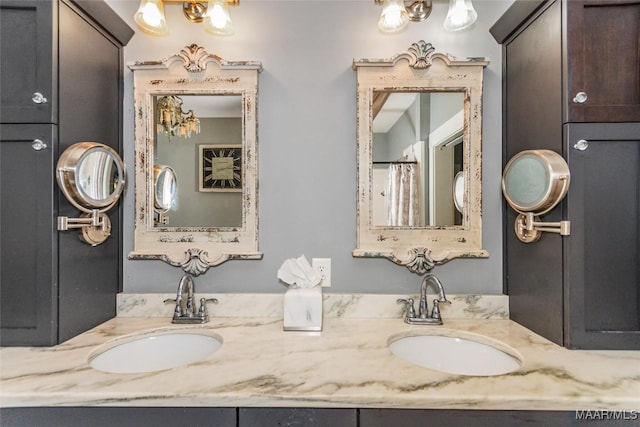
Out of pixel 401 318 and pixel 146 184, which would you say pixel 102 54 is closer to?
pixel 146 184

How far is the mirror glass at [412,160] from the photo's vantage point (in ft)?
4.50

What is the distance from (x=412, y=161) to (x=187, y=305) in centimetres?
112

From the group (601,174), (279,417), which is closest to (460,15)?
(601,174)

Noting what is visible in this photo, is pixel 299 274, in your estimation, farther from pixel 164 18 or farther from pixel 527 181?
pixel 164 18

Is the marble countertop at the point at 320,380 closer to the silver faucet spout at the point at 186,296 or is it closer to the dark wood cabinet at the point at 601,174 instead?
the dark wood cabinet at the point at 601,174

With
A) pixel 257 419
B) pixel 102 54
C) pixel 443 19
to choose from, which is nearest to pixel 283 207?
pixel 257 419

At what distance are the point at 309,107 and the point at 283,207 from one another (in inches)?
17.8

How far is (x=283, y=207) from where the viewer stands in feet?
4.61

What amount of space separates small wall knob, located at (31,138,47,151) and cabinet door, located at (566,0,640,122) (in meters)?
1.73

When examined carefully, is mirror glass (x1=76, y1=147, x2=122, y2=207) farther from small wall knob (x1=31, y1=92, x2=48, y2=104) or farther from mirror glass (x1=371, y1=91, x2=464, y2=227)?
mirror glass (x1=371, y1=91, x2=464, y2=227)

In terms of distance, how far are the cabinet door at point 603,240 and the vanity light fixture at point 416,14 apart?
571 mm

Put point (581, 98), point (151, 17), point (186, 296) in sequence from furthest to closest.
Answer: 1. point (186, 296)
2. point (151, 17)
3. point (581, 98)

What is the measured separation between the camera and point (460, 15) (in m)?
1.22

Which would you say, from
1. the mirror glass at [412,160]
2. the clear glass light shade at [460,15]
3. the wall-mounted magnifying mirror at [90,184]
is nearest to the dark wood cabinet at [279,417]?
the wall-mounted magnifying mirror at [90,184]
